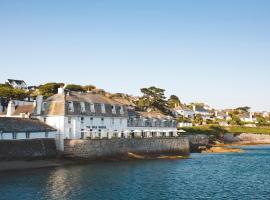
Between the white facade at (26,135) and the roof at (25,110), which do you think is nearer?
the white facade at (26,135)

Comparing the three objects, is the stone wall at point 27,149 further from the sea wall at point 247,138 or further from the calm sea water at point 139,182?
the sea wall at point 247,138

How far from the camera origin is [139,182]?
51.5m

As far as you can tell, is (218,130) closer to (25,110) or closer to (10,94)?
(10,94)

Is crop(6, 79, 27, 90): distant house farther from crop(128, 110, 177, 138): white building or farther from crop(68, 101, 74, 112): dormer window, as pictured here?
crop(68, 101, 74, 112): dormer window

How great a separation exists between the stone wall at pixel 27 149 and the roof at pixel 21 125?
190cm

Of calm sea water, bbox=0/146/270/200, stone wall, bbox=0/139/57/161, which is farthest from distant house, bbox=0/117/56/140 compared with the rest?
calm sea water, bbox=0/146/270/200

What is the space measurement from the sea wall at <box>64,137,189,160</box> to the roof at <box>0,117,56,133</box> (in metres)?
5.32

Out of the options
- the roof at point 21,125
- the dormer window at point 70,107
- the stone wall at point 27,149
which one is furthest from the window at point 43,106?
the stone wall at point 27,149

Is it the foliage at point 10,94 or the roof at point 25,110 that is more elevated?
the foliage at point 10,94

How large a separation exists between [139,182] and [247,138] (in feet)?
359

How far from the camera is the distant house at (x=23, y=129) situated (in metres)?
63.3

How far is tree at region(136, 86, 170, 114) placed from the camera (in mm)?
153250

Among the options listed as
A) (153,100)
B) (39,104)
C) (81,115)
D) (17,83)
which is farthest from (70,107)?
(17,83)

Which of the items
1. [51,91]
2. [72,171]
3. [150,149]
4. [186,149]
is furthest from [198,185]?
[51,91]
